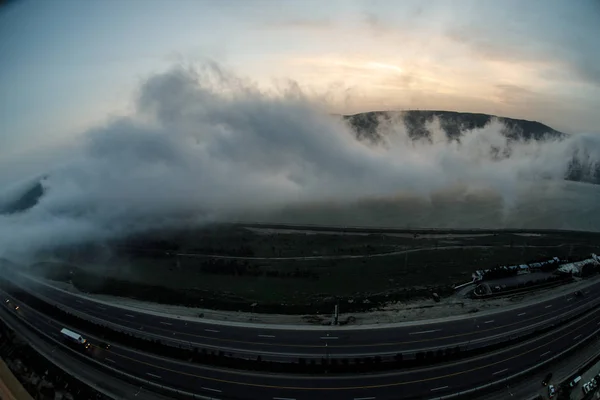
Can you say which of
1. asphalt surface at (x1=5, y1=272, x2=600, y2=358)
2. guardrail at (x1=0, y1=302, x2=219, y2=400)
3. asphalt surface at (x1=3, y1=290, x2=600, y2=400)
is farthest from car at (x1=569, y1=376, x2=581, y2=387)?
guardrail at (x1=0, y1=302, x2=219, y2=400)

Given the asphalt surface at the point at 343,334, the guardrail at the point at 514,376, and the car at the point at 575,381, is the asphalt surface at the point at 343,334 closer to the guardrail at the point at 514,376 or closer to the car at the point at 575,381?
the guardrail at the point at 514,376

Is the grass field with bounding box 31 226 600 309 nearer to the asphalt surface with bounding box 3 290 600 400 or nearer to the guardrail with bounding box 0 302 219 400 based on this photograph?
the guardrail with bounding box 0 302 219 400

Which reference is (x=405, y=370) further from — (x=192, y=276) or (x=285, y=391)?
(x=192, y=276)

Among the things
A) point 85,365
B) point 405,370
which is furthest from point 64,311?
point 405,370

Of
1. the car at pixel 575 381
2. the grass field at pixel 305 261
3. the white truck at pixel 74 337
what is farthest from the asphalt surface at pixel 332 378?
the grass field at pixel 305 261

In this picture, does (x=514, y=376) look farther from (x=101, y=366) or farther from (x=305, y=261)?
(x=101, y=366)

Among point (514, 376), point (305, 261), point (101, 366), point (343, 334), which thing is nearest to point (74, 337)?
point (101, 366)
